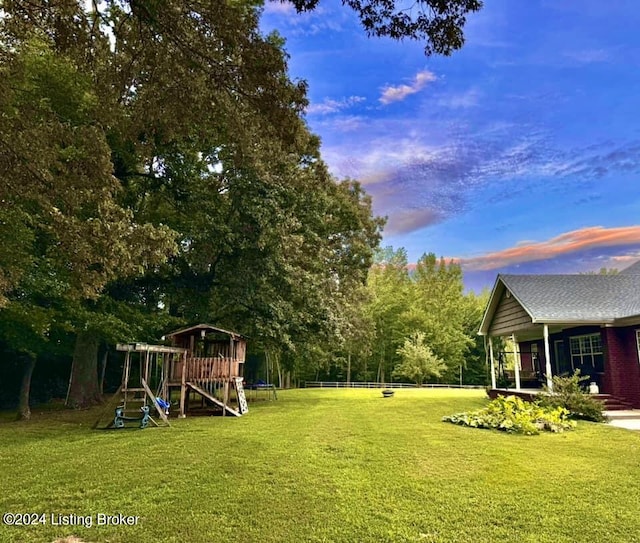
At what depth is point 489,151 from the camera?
62.6 feet

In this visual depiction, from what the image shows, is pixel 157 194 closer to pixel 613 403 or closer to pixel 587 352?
pixel 587 352

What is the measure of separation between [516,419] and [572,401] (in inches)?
124

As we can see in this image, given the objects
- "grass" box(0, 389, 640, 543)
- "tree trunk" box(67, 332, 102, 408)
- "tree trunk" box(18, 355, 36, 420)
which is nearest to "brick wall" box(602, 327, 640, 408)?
"grass" box(0, 389, 640, 543)

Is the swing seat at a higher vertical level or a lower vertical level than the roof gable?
lower

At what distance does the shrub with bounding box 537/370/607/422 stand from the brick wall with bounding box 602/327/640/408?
6.56 ft

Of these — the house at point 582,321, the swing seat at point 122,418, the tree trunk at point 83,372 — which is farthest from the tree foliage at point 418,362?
the swing seat at point 122,418

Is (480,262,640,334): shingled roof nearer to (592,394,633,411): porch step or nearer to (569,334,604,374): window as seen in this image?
(569,334,604,374): window

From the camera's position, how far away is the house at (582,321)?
→ 1305cm

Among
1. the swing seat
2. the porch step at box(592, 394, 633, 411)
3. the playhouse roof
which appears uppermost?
the playhouse roof

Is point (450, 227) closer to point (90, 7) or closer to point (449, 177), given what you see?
point (449, 177)

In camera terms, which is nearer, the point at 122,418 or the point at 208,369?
the point at 122,418

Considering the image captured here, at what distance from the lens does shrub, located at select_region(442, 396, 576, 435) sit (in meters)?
9.17

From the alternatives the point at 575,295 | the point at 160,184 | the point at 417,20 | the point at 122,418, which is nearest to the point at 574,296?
the point at 575,295

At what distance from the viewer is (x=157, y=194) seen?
15.2 metres
